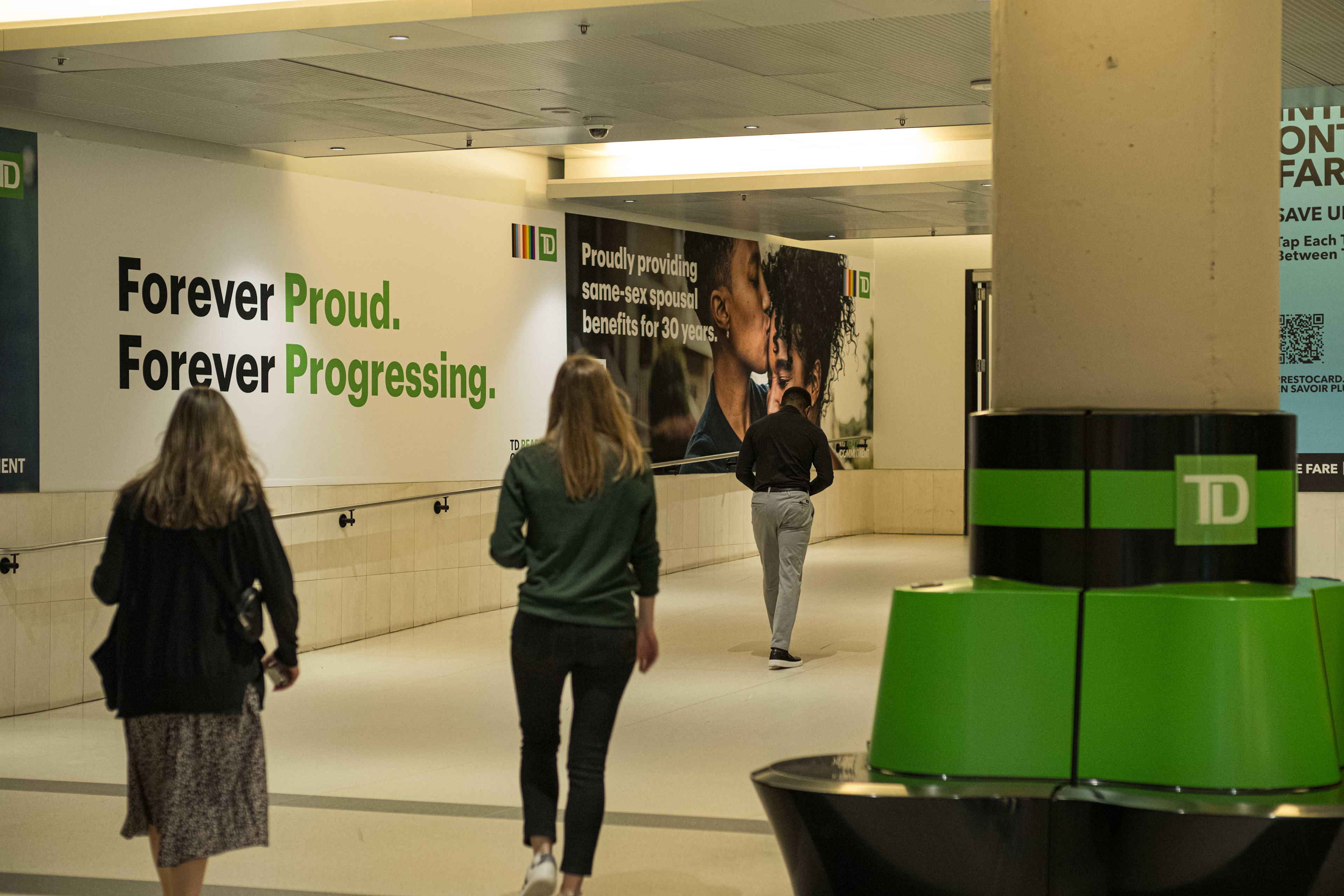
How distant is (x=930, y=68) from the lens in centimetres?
796

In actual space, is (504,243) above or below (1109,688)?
above

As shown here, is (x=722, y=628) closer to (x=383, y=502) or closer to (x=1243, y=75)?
(x=383, y=502)

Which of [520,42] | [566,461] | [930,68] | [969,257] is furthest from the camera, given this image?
[969,257]

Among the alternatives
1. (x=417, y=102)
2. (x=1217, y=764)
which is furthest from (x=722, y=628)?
(x=1217, y=764)

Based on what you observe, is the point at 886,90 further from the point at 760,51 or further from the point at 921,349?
the point at 921,349

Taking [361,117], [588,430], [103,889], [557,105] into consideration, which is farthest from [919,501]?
[588,430]

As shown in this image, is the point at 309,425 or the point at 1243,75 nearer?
the point at 1243,75

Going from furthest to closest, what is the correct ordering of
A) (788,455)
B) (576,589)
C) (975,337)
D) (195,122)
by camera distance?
(975,337) → (788,455) → (195,122) → (576,589)

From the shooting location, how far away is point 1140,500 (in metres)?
3.65

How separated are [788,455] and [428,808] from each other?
13.5ft

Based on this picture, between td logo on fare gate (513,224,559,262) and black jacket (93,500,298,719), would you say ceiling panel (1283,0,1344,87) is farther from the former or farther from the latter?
td logo on fare gate (513,224,559,262)

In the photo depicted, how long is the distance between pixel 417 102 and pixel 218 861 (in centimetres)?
484

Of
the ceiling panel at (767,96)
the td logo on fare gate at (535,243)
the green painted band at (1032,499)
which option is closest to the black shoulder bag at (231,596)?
the green painted band at (1032,499)

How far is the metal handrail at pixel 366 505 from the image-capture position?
840cm
